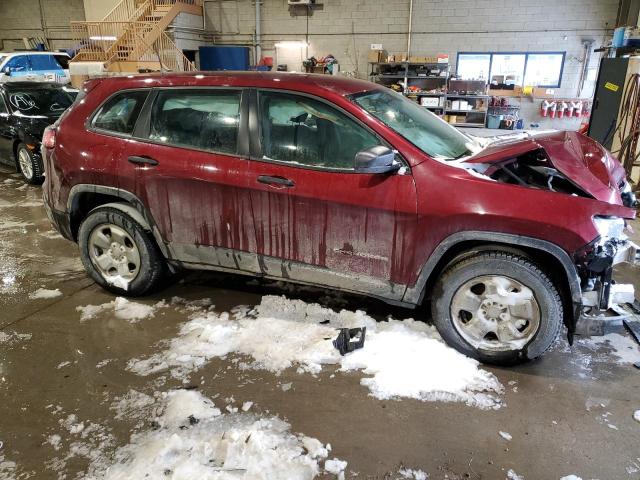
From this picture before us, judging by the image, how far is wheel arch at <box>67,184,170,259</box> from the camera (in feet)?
12.4

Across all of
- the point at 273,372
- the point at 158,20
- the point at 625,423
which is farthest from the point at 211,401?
the point at 158,20

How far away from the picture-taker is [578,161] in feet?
10.1

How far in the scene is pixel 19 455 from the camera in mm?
2473

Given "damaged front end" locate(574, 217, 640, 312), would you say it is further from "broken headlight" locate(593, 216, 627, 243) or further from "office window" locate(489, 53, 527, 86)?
"office window" locate(489, 53, 527, 86)

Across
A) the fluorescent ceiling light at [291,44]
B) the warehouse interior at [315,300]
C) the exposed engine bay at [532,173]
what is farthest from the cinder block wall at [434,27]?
the exposed engine bay at [532,173]

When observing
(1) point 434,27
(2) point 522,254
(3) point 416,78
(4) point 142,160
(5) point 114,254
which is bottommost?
(5) point 114,254

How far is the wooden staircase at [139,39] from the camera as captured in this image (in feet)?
52.9

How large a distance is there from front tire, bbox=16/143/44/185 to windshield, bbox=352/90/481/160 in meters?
6.92

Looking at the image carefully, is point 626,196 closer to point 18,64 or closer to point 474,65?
point 474,65

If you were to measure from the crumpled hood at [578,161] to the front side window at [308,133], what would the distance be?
0.77m

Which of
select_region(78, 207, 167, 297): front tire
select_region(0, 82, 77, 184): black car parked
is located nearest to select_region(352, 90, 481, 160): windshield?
select_region(78, 207, 167, 297): front tire

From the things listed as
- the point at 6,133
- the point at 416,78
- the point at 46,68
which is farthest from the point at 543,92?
the point at 46,68

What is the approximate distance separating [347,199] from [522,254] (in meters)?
1.12

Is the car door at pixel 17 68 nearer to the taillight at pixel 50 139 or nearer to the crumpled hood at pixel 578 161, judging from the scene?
the taillight at pixel 50 139
